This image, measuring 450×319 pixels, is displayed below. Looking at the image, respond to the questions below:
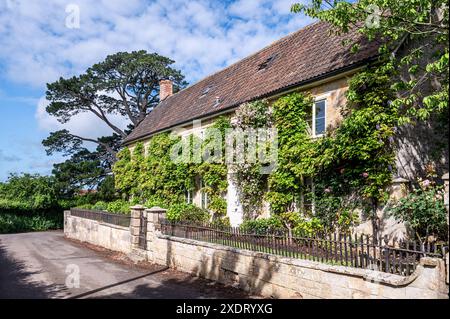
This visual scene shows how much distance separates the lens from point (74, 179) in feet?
112

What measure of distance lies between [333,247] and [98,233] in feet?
45.9

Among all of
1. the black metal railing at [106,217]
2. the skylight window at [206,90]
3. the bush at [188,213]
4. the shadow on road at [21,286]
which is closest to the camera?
the shadow on road at [21,286]

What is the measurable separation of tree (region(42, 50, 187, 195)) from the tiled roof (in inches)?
512

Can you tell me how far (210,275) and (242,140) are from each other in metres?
6.15

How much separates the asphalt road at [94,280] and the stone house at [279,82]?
5312 mm

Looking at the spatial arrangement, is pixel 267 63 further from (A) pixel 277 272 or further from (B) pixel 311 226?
(A) pixel 277 272

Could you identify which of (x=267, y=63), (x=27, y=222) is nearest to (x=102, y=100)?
(x=27, y=222)

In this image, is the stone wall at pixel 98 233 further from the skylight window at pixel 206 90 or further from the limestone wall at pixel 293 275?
the skylight window at pixel 206 90

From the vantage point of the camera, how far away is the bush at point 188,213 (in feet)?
54.2

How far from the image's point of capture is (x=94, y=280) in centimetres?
1023

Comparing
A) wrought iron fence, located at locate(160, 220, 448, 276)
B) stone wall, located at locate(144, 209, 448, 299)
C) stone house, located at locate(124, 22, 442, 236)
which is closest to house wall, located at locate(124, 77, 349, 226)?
stone house, located at locate(124, 22, 442, 236)

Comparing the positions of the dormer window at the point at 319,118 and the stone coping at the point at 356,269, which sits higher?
the dormer window at the point at 319,118
